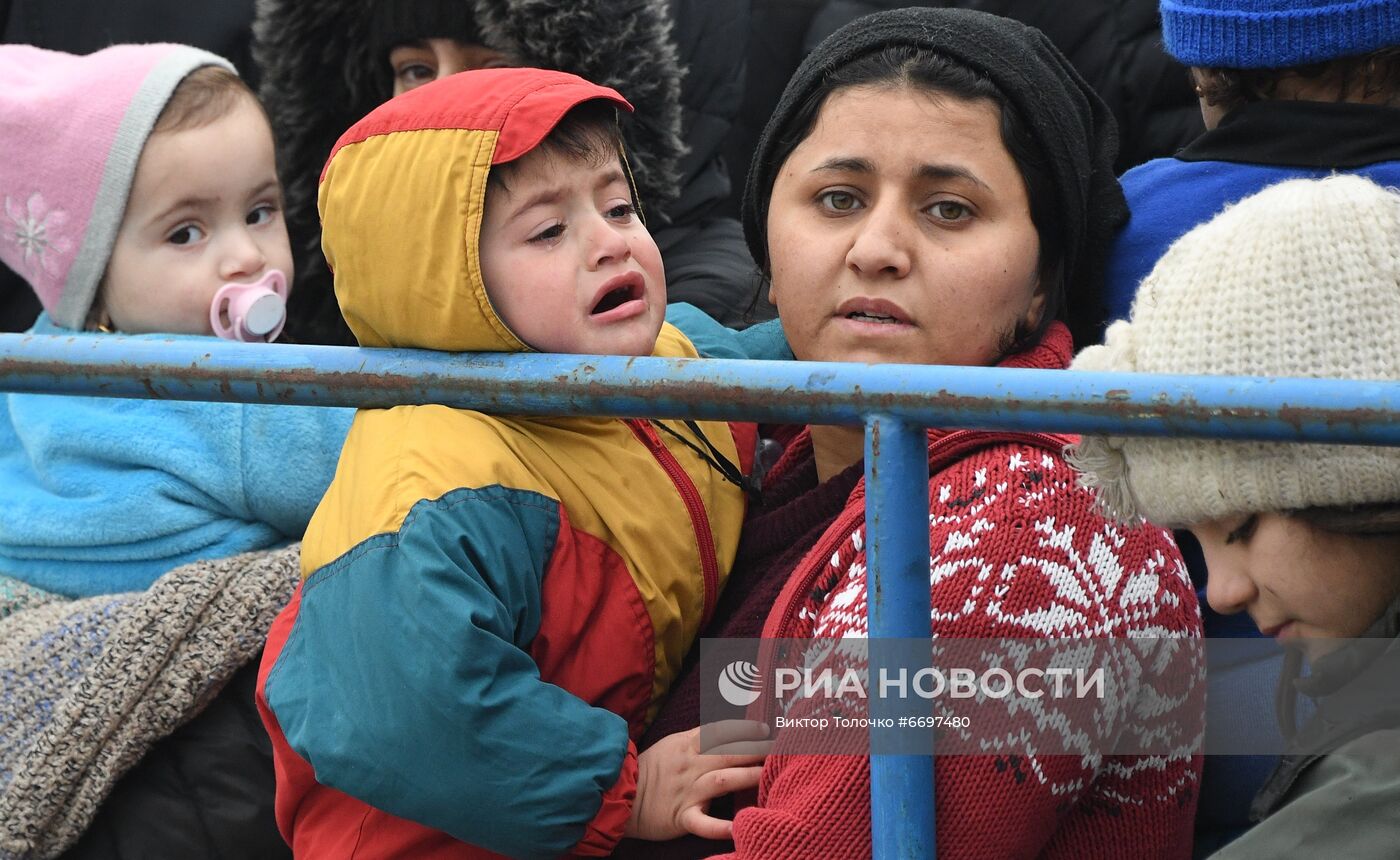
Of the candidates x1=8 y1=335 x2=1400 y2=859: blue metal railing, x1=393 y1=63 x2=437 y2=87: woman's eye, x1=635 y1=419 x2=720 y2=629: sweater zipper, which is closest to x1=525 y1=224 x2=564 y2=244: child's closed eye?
x1=635 y1=419 x2=720 y2=629: sweater zipper

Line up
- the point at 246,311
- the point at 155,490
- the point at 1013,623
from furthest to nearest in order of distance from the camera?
the point at 246,311 < the point at 155,490 < the point at 1013,623

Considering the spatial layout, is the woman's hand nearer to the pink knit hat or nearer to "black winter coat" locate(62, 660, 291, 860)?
"black winter coat" locate(62, 660, 291, 860)

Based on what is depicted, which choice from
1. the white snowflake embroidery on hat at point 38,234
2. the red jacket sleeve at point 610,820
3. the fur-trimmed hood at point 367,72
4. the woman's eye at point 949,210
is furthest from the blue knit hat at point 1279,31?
the white snowflake embroidery on hat at point 38,234

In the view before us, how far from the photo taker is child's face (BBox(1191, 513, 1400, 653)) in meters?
1.45

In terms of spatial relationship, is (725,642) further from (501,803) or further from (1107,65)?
(1107,65)

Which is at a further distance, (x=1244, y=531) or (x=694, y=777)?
(x=694, y=777)

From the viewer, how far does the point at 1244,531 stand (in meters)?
1.50

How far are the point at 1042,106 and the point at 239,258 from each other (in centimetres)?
136

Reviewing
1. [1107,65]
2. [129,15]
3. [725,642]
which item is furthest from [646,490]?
[129,15]

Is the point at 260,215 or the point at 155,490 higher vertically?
the point at 260,215

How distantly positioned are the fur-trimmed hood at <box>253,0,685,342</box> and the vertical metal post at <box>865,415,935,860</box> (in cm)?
192

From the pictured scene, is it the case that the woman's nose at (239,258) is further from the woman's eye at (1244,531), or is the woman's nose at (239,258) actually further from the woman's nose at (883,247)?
the woman's eye at (1244,531)

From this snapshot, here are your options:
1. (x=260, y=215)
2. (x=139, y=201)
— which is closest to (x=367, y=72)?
(x=260, y=215)

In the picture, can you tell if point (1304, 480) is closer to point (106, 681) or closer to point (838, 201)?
point (838, 201)
